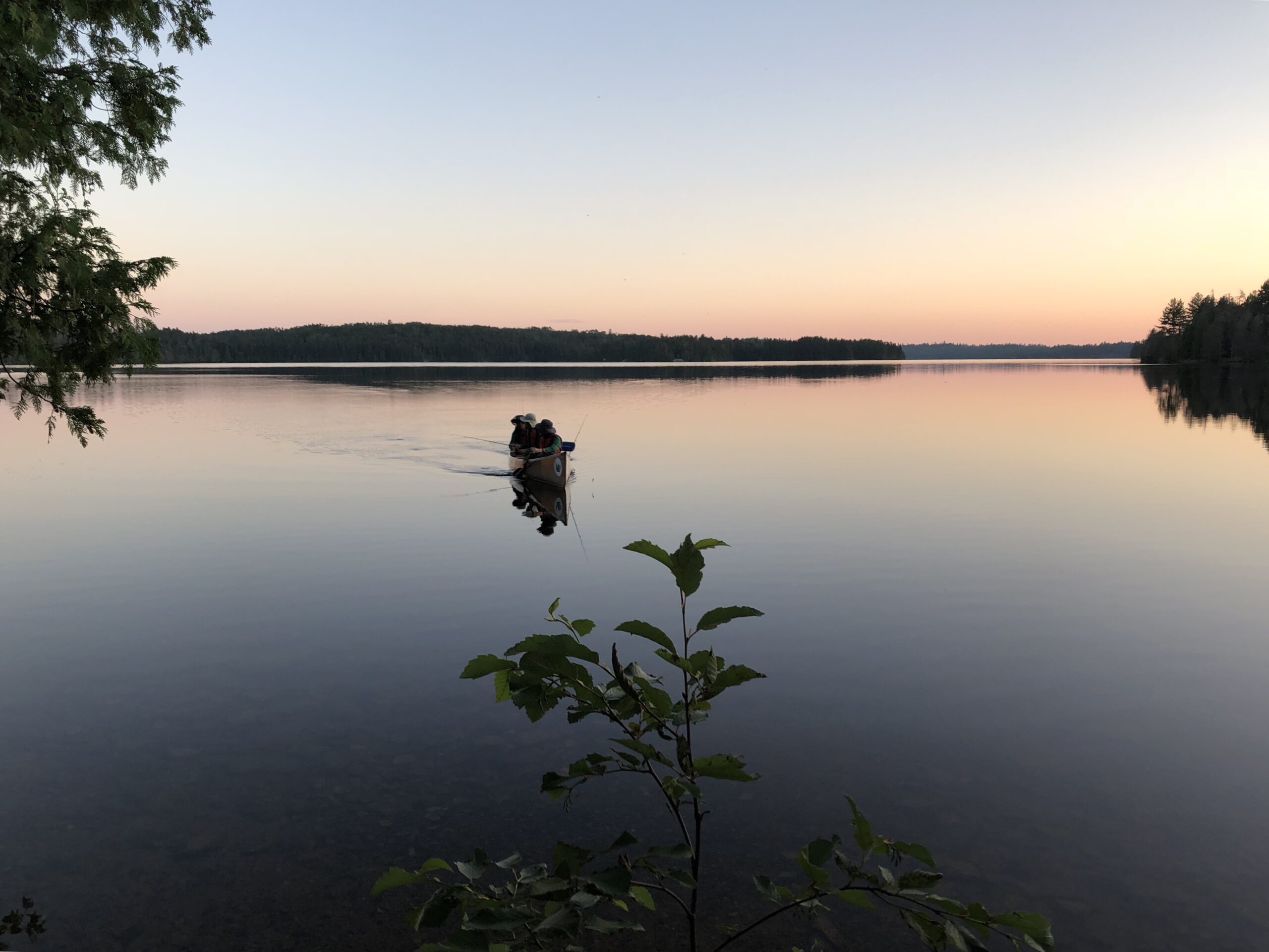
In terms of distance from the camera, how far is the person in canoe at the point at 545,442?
31109 mm

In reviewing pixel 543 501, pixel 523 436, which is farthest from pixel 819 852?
pixel 523 436

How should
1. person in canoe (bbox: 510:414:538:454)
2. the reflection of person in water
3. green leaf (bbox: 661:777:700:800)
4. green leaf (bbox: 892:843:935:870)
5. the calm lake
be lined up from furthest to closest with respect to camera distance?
person in canoe (bbox: 510:414:538:454) → the reflection of person in water → the calm lake → green leaf (bbox: 661:777:700:800) → green leaf (bbox: 892:843:935:870)

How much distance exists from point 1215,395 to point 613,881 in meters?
83.7

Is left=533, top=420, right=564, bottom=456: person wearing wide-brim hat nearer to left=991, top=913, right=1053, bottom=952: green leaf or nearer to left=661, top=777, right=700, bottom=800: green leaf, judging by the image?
left=661, top=777, right=700, bottom=800: green leaf

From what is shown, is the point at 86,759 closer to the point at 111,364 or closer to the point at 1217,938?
the point at 111,364

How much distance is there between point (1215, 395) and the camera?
231 feet

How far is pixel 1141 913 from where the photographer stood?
245 inches

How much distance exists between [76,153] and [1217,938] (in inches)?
567

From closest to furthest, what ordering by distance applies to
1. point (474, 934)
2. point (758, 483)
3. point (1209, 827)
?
point (474, 934) → point (1209, 827) → point (758, 483)

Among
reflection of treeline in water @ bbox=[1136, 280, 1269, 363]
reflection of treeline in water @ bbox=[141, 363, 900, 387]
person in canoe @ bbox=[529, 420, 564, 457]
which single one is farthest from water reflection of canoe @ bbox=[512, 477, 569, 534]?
reflection of treeline in water @ bbox=[1136, 280, 1269, 363]

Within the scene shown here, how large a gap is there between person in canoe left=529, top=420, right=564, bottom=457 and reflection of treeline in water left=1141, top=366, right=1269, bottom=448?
29.3 metres

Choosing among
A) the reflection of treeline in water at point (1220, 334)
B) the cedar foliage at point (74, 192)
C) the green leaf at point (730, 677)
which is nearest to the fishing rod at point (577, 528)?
the cedar foliage at point (74, 192)

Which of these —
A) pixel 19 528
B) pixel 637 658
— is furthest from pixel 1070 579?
pixel 19 528

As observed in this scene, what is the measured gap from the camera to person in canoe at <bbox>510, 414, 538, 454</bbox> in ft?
108
